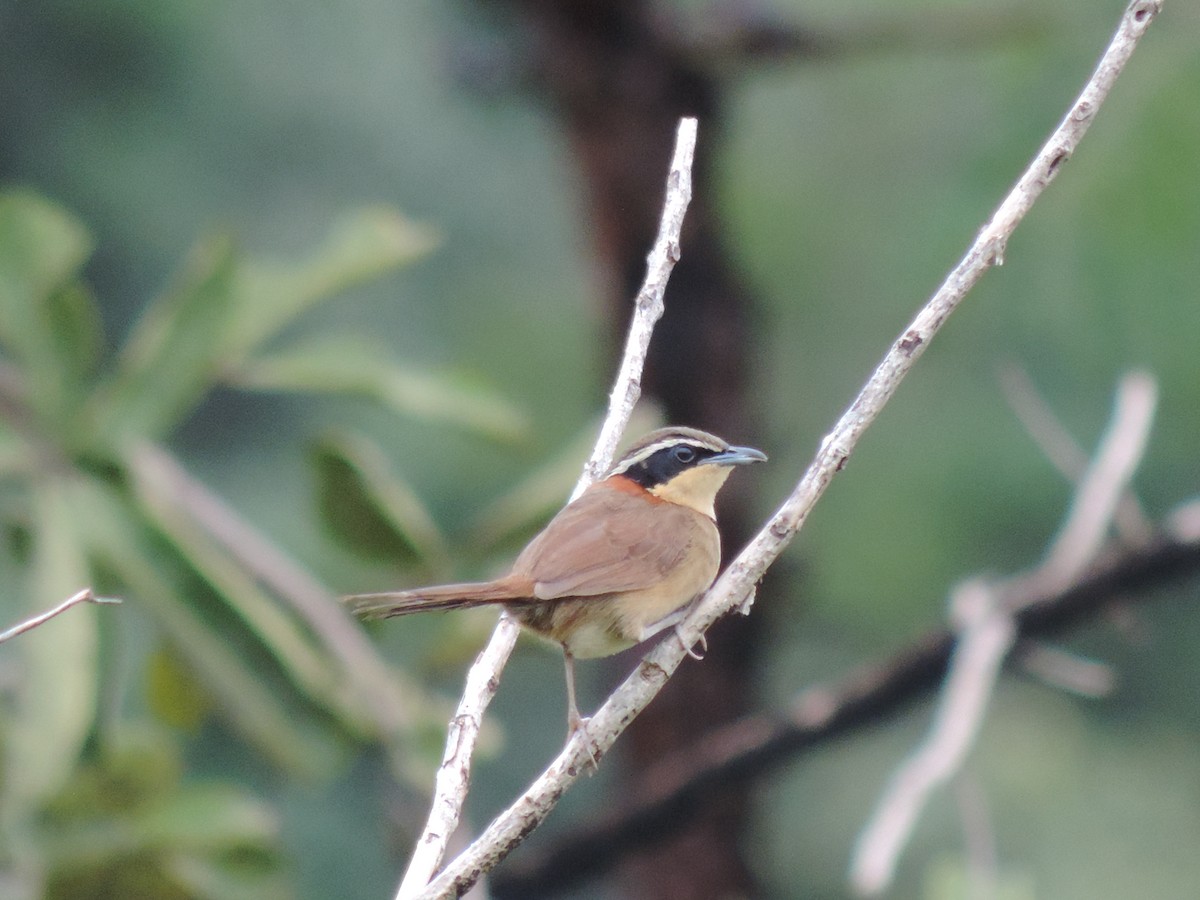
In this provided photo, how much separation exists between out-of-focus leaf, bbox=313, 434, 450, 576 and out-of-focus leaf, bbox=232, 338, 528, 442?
0.20 metres

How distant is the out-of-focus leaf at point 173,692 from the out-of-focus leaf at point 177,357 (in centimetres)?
80

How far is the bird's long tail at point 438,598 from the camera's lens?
2654 mm

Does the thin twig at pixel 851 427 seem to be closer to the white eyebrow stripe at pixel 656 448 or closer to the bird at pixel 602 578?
the bird at pixel 602 578

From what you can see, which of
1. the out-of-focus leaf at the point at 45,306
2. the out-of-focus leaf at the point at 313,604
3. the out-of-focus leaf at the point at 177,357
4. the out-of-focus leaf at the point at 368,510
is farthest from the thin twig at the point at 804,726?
the out-of-focus leaf at the point at 45,306

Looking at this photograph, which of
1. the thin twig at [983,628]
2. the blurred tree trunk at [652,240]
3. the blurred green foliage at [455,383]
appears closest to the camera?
the thin twig at [983,628]

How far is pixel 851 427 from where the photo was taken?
7.34 feet

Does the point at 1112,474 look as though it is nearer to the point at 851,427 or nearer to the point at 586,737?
the point at 851,427

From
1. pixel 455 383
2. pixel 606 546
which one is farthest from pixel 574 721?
pixel 455 383

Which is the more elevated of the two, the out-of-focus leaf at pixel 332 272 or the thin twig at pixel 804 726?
the out-of-focus leaf at pixel 332 272

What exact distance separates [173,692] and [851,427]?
311cm

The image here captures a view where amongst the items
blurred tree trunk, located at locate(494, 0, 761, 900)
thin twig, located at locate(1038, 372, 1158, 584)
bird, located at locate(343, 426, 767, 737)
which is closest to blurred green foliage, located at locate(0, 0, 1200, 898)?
blurred tree trunk, located at locate(494, 0, 761, 900)

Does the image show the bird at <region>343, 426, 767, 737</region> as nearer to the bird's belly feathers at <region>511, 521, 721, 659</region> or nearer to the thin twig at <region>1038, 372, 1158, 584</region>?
the bird's belly feathers at <region>511, 521, 721, 659</region>

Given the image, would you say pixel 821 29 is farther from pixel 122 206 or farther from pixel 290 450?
pixel 122 206

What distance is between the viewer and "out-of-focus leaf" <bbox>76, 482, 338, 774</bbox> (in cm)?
419
